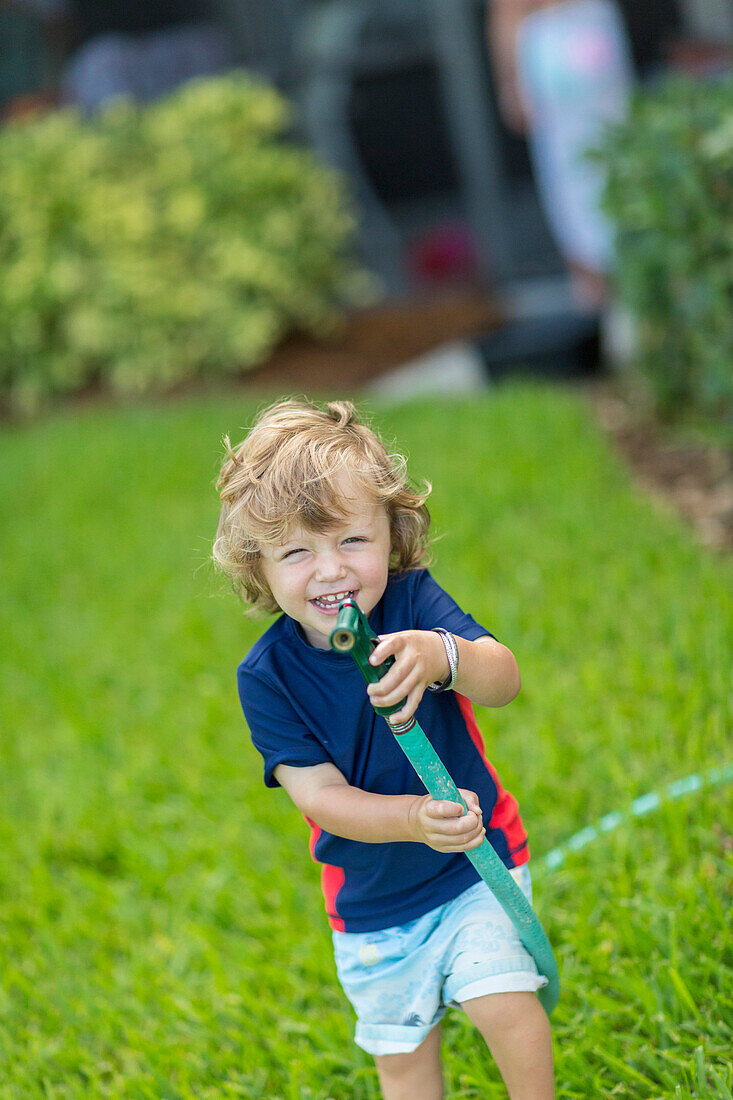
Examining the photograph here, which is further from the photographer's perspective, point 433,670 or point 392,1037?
point 392,1037

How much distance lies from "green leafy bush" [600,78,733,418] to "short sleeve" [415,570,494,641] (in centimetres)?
231

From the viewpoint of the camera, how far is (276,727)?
134 cm

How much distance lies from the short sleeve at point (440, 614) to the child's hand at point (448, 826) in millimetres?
222

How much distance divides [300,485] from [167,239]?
7.20 metres

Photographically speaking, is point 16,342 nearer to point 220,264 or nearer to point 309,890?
point 220,264

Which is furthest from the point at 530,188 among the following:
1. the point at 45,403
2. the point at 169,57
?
the point at 45,403

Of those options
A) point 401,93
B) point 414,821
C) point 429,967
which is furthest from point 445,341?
point 414,821

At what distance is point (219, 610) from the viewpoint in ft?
13.0

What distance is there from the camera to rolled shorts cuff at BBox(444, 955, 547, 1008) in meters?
1.31

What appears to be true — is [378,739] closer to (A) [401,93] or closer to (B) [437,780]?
(B) [437,780]

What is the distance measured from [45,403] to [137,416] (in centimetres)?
169

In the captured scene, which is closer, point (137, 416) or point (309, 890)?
point (309, 890)

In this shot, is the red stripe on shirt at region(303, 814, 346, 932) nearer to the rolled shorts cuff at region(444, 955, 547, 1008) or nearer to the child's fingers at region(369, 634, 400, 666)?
the rolled shorts cuff at region(444, 955, 547, 1008)

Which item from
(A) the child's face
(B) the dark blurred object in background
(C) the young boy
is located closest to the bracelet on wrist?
(C) the young boy
